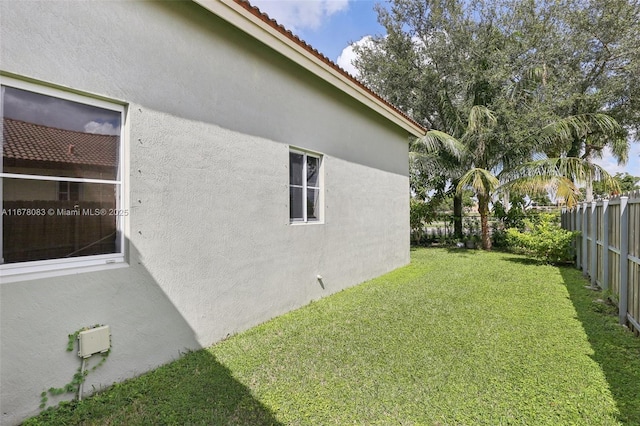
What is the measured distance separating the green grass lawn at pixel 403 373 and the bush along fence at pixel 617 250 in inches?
16.9

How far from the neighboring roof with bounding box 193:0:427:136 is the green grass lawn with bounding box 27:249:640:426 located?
4.54 meters

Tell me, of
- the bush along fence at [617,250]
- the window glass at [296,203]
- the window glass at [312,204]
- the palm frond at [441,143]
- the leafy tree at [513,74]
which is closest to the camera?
the bush along fence at [617,250]

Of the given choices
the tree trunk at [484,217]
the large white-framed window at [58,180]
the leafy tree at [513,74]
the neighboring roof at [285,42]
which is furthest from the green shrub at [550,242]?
the large white-framed window at [58,180]

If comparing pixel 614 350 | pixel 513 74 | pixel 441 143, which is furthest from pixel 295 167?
pixel 513 74

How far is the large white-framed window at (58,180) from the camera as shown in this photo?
A: 9.76ft

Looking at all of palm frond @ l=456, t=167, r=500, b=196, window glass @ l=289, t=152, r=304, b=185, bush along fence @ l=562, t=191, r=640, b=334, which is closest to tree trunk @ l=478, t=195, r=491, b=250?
palm frond @ l=456, t=167, r=500, b=196

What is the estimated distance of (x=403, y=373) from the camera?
375 centimetres

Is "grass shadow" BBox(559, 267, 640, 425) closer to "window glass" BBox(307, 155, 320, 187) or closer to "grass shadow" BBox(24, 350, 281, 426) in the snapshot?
"grass shadow" BBox(24, 350, 281, 426)

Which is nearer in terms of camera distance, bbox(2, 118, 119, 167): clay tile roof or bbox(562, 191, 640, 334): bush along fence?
bbox(2, 118, 119, 167): clay tile roof

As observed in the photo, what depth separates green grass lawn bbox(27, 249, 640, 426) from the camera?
9.91 ft

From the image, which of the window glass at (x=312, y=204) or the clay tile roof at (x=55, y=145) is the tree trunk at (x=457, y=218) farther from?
the clay tile roof at (x=55, y=145)

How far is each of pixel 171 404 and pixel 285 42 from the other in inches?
209

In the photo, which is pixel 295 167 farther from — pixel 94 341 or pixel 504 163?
pixel 504 163

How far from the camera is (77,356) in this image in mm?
3223
